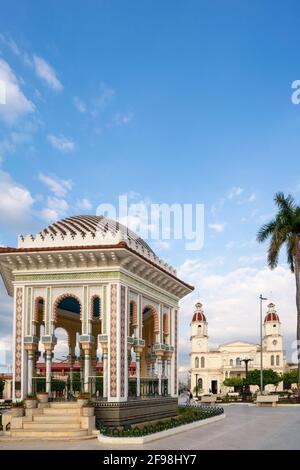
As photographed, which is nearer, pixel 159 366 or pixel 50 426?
pixel 50 426

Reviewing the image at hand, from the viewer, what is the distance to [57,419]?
22547mm

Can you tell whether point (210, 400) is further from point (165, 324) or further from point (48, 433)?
point (48, 433)

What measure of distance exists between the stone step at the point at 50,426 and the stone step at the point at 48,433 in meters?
0.18

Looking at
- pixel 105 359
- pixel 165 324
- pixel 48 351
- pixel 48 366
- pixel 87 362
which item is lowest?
pixel 48 366

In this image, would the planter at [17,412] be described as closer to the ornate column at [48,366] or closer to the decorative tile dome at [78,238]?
the ornate column at [48,366]

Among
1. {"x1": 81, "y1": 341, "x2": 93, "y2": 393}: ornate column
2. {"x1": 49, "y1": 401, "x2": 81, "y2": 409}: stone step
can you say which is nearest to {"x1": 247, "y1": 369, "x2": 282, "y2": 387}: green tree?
{"x1": 81, "y1": 341, "x2": 93, "y2": 393}: ornate column

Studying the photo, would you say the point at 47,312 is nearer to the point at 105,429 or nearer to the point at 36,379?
the point at 36,379

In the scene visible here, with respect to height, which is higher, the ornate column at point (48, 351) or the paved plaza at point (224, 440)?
the ornate column at point (48, 351)

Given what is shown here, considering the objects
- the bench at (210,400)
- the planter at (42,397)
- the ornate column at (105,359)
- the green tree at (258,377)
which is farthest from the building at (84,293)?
the green tree at (258,377)

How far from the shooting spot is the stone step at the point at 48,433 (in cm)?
2120

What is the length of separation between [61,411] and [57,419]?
65 centimetres

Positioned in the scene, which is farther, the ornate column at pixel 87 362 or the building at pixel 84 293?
the ornate column at pixel 87 362

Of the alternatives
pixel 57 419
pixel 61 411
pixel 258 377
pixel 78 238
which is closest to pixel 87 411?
pixel 57 419

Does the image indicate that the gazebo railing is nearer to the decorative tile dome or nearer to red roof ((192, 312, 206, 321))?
the decorative tile dome
